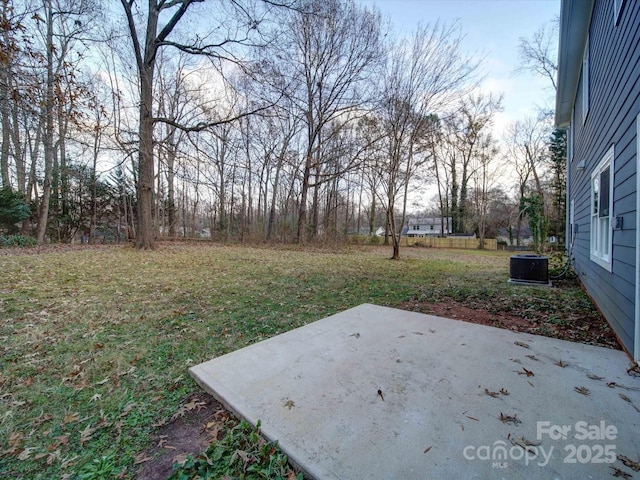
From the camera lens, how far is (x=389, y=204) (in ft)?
34.2

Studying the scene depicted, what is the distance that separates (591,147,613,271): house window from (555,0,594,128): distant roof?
9.52ft

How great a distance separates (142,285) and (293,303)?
2.75 metres

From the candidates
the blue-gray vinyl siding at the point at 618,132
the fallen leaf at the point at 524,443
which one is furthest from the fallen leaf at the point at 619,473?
the blue-gray vinyl siding at the point at 618,132

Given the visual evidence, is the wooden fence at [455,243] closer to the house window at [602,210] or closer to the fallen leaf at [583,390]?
the house window at [602,210]

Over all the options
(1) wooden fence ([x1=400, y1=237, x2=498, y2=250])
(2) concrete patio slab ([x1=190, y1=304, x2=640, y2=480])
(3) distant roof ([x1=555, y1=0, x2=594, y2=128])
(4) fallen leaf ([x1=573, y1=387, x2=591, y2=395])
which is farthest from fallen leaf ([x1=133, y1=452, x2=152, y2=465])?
(1) wooden fence ([x1=400, y1=237, x2=498, y2=250])

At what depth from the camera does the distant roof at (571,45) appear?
4.84 meters

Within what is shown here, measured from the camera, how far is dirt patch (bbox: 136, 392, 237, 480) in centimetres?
141

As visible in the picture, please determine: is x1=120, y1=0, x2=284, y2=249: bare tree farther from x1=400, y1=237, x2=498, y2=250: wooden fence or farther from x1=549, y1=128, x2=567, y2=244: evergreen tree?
x1=549, y1=128, x2=567, y2=244: evergreen tree

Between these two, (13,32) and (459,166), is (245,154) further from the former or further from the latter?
(459,166)

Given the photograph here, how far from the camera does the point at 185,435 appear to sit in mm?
1620

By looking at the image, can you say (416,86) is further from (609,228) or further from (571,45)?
(609,228)

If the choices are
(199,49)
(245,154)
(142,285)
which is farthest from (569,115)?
(245,154)

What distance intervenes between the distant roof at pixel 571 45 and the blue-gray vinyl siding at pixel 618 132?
0.34 meters

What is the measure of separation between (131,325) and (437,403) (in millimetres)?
3204
